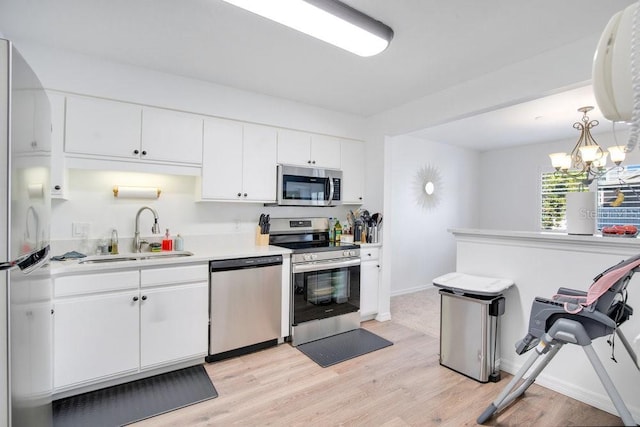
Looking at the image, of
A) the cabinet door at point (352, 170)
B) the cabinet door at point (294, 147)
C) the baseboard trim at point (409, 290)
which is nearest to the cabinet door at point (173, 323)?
the cabinet door at point (294, 147)

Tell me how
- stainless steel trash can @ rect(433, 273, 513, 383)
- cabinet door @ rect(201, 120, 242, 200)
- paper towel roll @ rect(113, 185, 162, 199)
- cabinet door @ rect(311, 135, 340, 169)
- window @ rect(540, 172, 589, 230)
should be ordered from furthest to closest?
window @ rect(540, 172, 589, 230) → cabinet door @ rect(311, 135, 340, 169) → cabinet door @ rect(201, 120, 242, 200) → paper towel roll @ rect(113, 185, 162, 199) → stainless steel trash can @ rect(433, 273, 513, 383)

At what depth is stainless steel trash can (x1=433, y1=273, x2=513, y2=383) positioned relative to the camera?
233cm

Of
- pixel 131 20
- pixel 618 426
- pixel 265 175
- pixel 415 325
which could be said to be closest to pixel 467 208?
pixel 415 325

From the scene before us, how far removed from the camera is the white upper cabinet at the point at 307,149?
3.26 m

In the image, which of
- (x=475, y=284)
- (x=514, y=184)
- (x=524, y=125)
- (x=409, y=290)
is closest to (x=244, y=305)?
(x=475, y=284)

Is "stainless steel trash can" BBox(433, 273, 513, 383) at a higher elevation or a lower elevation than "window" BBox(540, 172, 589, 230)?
lower

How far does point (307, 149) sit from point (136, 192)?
65.9 inches

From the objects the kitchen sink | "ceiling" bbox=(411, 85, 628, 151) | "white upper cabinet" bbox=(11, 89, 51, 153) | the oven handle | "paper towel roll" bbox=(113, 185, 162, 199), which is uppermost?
"ceiling" bbox=(411, 85, 628, 151)

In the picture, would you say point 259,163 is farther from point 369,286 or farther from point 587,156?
point 587,156

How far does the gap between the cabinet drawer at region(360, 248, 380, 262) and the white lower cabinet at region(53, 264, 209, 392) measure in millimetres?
1656

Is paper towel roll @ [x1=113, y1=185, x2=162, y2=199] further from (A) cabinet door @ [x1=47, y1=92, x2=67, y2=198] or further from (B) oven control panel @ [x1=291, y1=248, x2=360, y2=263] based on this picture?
(B) oven control panel @ [x1=291, y1=248, x2=360, y2=263]

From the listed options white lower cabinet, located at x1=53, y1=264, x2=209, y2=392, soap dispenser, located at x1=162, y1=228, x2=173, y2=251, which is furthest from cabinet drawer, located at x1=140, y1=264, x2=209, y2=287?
soap dispenser, located at x1=162, y1=228, x2=173, y2=251

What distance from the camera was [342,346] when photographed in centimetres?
296

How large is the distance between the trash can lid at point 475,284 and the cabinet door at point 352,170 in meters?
1.49
